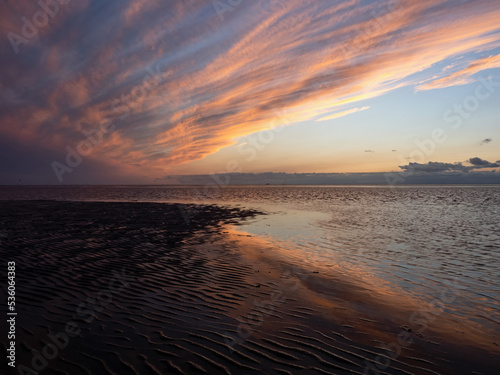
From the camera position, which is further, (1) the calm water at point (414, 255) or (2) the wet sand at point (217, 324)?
(1) the calm water at point (414, 255)

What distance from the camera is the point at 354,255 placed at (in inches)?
584

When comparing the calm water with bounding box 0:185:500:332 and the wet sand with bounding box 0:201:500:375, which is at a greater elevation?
the wet sand with bounding box 0:201:500:375

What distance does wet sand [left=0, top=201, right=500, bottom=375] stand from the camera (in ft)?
17.2

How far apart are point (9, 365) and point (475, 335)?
10.3 meters

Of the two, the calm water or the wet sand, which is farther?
the calm water

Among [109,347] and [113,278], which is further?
[113,278]

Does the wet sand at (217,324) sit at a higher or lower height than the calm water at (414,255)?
higher

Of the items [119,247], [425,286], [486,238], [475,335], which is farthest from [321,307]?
[486,238]

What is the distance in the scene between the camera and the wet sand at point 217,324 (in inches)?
207

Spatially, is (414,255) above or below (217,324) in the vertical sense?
below

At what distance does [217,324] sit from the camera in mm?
6809

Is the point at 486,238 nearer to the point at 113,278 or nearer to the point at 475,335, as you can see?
the point at 475,335

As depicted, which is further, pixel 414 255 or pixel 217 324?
pixel 414 255

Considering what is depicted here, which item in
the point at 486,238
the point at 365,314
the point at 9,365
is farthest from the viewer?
the point at 486,238
